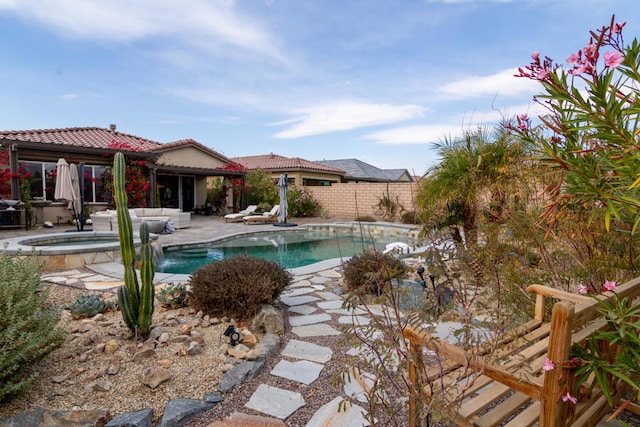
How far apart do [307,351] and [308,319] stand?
86 centimetres

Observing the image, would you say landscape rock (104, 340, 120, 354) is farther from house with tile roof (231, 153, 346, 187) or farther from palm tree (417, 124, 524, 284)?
house with tile roof (231, 153, 346, 187)

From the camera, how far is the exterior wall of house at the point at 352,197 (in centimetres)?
1800

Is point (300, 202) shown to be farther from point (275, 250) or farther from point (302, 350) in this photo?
point (302, 350)

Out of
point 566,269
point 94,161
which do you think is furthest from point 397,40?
point 94,161

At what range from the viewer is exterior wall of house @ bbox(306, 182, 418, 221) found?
18.0 meters

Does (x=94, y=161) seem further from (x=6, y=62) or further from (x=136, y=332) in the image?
(x=136, y=332)

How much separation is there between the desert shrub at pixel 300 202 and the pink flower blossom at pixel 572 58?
61.5 feet

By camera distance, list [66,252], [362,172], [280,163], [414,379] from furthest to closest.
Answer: [362,172], [280,163], [66,252], [414,379]

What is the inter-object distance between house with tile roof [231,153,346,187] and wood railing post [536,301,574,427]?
21.3m

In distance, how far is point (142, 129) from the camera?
21.4 m

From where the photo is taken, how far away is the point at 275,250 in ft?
35.7

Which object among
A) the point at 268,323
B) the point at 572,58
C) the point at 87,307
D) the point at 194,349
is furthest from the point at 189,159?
the point at 572,58

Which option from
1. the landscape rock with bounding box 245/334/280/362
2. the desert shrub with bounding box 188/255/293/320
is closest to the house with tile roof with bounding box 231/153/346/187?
the desert shrub with bounding box 188/255/293/320

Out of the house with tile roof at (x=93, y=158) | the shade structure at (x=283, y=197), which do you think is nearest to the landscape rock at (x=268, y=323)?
the shade structure at (x=283, y=197)
